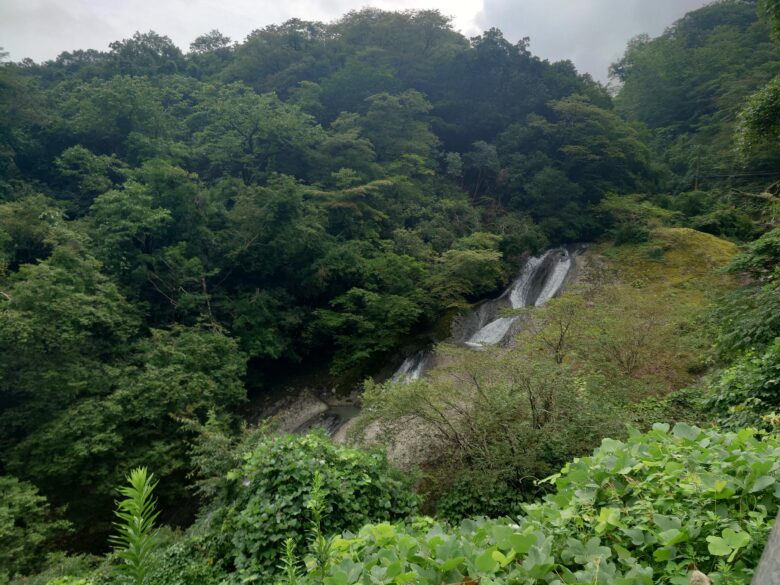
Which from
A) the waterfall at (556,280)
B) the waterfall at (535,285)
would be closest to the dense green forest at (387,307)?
the waterfall at (535,285)

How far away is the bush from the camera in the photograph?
404 cm

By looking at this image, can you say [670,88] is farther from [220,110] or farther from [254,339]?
[254,339]

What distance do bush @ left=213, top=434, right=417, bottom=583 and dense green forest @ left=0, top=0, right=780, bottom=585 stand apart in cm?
4

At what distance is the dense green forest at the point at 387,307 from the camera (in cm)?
178

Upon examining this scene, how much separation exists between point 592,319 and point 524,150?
16699 millimetres

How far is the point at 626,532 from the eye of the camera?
144 centimetres

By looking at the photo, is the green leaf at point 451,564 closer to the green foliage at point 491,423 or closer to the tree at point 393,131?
the green foliage at point 491,423

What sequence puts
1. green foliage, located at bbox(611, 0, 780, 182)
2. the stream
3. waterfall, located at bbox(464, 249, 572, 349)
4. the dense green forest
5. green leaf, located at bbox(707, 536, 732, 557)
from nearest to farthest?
green leaf, located at bbox(707, 536, 732, 557)
the dense green forest
the stream
waterfall, located at bbox(464, 249, 572, 349)
green foliage, located at bbox(611, 0, 780, 182)

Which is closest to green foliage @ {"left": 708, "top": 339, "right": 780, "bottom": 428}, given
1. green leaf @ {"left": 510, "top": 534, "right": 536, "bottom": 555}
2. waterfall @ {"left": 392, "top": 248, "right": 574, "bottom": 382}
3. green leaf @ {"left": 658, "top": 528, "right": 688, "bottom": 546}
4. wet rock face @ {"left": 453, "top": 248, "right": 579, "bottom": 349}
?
green leaf @ {"left": 658, "top": 528, "right": 688, "bottom": 546}

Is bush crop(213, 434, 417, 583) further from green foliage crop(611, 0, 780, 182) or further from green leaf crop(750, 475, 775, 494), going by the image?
green foliage crop(611, 0, 780, 182)

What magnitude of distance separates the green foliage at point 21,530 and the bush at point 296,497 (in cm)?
438

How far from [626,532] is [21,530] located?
9450 mm

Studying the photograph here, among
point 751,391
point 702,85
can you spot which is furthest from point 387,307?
point 702,85

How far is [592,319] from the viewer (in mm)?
8680
